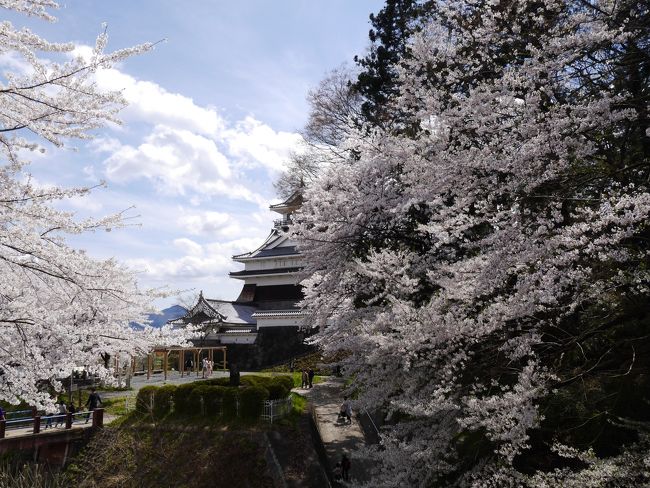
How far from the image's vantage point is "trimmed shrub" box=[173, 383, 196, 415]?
16375 millimetres

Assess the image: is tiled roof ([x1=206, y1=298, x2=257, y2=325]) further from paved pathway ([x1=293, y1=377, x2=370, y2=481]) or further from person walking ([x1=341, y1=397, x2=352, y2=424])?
person walking ([x1=341, y1=397, x2=352, y2=424])

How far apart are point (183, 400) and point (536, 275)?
1410 cm

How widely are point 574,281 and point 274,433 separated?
11.0 metres

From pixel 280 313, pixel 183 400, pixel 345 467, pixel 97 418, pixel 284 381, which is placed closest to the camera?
pixel 345 467

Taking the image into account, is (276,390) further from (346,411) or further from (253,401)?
(346,411)

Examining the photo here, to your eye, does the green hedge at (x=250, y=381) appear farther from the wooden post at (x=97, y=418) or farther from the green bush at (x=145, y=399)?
the wooden post at (x=97, y=418)

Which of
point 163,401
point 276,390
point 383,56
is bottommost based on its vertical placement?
point 163,401

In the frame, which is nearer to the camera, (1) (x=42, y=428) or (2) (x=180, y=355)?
(1) (x=42, y=428)

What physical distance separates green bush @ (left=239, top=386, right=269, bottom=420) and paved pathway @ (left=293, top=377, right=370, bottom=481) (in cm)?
254

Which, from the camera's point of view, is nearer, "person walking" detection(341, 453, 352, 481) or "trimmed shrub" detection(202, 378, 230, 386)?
"person walking" detection(341, 453, 352, 481)

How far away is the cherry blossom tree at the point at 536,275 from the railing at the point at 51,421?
35.6 feet

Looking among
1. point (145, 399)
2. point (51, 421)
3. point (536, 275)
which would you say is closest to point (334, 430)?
point (145, 399)

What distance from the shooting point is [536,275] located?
5504mm

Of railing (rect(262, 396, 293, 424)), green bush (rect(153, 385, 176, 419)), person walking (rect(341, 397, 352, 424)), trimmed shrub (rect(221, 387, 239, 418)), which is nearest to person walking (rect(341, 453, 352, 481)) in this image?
railing (rect(262, 396, 293, 424))
